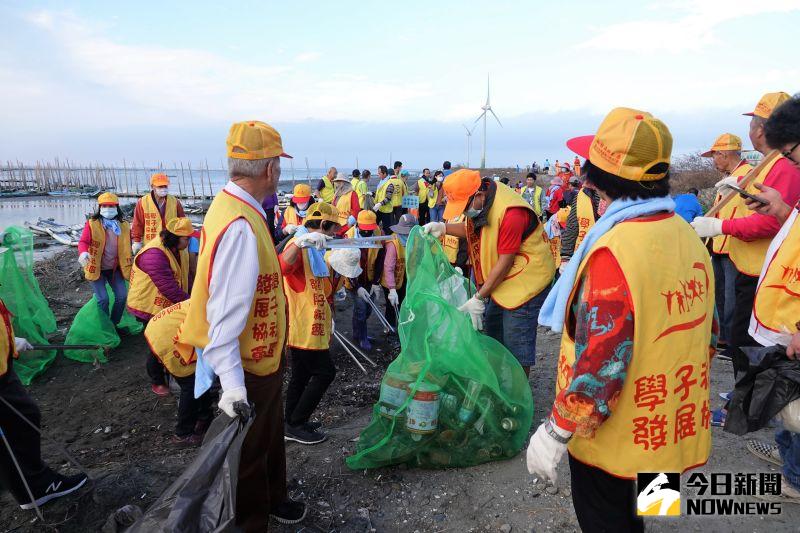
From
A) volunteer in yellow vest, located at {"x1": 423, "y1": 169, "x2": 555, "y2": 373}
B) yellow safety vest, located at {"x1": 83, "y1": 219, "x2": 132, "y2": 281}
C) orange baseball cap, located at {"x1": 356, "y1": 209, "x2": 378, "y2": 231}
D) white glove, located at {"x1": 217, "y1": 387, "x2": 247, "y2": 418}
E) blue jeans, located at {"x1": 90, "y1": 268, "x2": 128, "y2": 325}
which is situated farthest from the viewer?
orange baseball cap, located at {"x1": 356, "y1": 209, "x2": 378, "y2": 231}

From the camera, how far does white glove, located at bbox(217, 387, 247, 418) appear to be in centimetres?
204

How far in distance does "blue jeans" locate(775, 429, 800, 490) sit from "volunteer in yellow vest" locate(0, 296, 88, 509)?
4.22 m

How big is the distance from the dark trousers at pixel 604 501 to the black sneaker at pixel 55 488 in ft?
9.88

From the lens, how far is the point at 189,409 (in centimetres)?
389

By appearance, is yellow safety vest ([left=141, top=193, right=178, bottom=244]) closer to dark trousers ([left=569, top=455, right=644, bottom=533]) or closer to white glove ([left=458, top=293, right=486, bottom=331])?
white glove ([left=458, top=293, right=486, bottom=331])

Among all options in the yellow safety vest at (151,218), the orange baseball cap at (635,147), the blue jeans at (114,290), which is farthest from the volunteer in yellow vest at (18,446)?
the yellow safety vest at (151,218)

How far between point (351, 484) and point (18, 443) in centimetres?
199

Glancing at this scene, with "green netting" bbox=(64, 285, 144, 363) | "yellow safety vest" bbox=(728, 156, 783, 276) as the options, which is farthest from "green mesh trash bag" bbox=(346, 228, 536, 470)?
"green netting" bbox=(64, 285, 144, 363)

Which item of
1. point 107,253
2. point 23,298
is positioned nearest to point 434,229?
point 107,253

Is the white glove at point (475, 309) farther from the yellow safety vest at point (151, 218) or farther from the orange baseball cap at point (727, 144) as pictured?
the yellow safety vest at point (151, 218)

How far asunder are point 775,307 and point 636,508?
127cm

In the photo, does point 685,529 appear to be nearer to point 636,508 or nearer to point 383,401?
point 636,508

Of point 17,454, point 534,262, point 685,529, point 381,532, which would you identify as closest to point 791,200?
point 534,262

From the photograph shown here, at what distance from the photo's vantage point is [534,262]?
3492 mm
